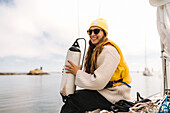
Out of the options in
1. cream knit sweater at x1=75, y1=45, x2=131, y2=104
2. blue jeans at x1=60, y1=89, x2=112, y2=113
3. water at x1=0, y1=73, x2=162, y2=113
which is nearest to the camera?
cream knit sweater at x1=75, y1=45, x2=131, y2=104

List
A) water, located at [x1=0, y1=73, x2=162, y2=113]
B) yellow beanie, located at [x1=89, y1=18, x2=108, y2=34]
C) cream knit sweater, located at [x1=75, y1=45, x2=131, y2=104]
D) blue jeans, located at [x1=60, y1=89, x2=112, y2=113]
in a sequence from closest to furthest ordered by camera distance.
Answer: cream knit sweater, located at [x1=75, y1=45, x2=131, y2=104]
blue jeans, located at [x1=60, y1=89, x2=112, y2=113]
yellow beanie, located at [x1=89, y1=18, x2=108, y2=34]
water, located at [x1=0, y1=73, x2=162, y2=113]

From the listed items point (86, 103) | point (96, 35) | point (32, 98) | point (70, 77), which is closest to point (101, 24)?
point (96, 35)

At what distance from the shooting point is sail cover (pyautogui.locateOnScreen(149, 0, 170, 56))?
2137 mm

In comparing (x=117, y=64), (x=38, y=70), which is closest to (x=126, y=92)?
(x=117, y=64)

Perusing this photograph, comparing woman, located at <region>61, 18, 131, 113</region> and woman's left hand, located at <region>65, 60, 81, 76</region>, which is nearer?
woman, located at <region>61, 18, 131, 113</region>

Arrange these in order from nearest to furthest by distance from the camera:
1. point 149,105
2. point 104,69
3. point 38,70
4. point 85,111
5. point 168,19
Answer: point 149,105, point 104,69, point 85,111, point 168,19, point 38,70

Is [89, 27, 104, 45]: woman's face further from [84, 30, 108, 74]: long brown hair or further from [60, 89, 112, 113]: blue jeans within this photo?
[60, 89, 112, 113]: blue jeans

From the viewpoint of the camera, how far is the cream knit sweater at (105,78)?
1807 millimetres

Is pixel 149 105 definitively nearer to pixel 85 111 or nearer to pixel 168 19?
pixel 85 111

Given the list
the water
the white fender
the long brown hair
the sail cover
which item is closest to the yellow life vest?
the long brown hair

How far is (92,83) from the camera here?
5.98ft

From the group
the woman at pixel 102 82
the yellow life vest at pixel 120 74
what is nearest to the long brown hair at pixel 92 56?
the woman at pixel 102 82

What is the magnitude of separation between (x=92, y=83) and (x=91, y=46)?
2.13ft

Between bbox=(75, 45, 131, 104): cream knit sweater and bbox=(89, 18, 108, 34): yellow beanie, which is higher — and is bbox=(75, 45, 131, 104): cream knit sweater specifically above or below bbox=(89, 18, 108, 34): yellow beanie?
below
